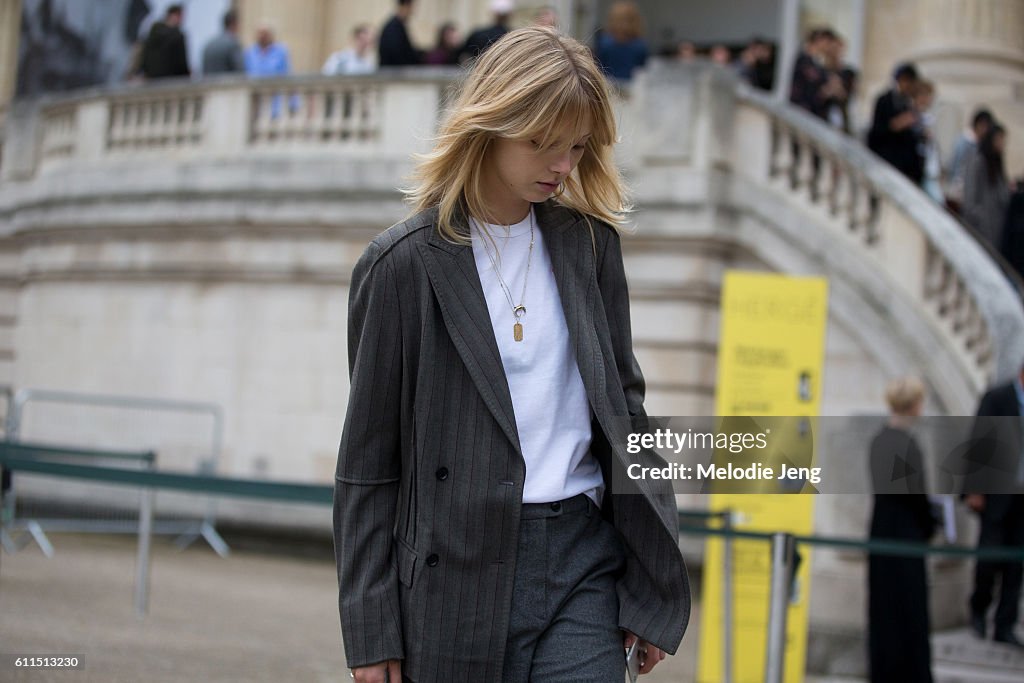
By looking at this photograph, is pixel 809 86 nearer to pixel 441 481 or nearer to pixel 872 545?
pixel 872 545

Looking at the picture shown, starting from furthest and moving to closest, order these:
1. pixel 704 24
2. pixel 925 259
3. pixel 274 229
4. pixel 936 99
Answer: pixel 704 24 → pixel 936 99 → pixel 274 229 → pixel 925 259

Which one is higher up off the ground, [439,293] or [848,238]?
[848,238]

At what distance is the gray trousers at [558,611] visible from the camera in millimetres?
2553

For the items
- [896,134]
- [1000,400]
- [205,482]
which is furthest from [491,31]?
[205,482]

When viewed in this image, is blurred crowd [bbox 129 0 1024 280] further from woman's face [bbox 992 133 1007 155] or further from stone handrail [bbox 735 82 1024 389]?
stone handrail [bbox 735 82 1024 389]

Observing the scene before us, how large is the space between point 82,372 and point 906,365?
917 cm

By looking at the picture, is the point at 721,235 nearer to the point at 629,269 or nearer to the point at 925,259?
the point at 629,269

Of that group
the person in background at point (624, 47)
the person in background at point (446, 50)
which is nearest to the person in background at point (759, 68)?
the person in background at point (624, 47)

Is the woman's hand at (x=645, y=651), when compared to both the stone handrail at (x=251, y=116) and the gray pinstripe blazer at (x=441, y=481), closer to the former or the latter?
the gray pinstripe blazer at (x=441, y=481)

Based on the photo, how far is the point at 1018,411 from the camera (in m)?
8.12

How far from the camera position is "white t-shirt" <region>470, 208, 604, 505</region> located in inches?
103

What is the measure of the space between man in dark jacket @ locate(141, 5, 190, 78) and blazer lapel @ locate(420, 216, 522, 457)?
1326 centimetres

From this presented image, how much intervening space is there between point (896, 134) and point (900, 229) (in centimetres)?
177

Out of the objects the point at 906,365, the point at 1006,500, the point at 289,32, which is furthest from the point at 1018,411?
the point at 289,32
